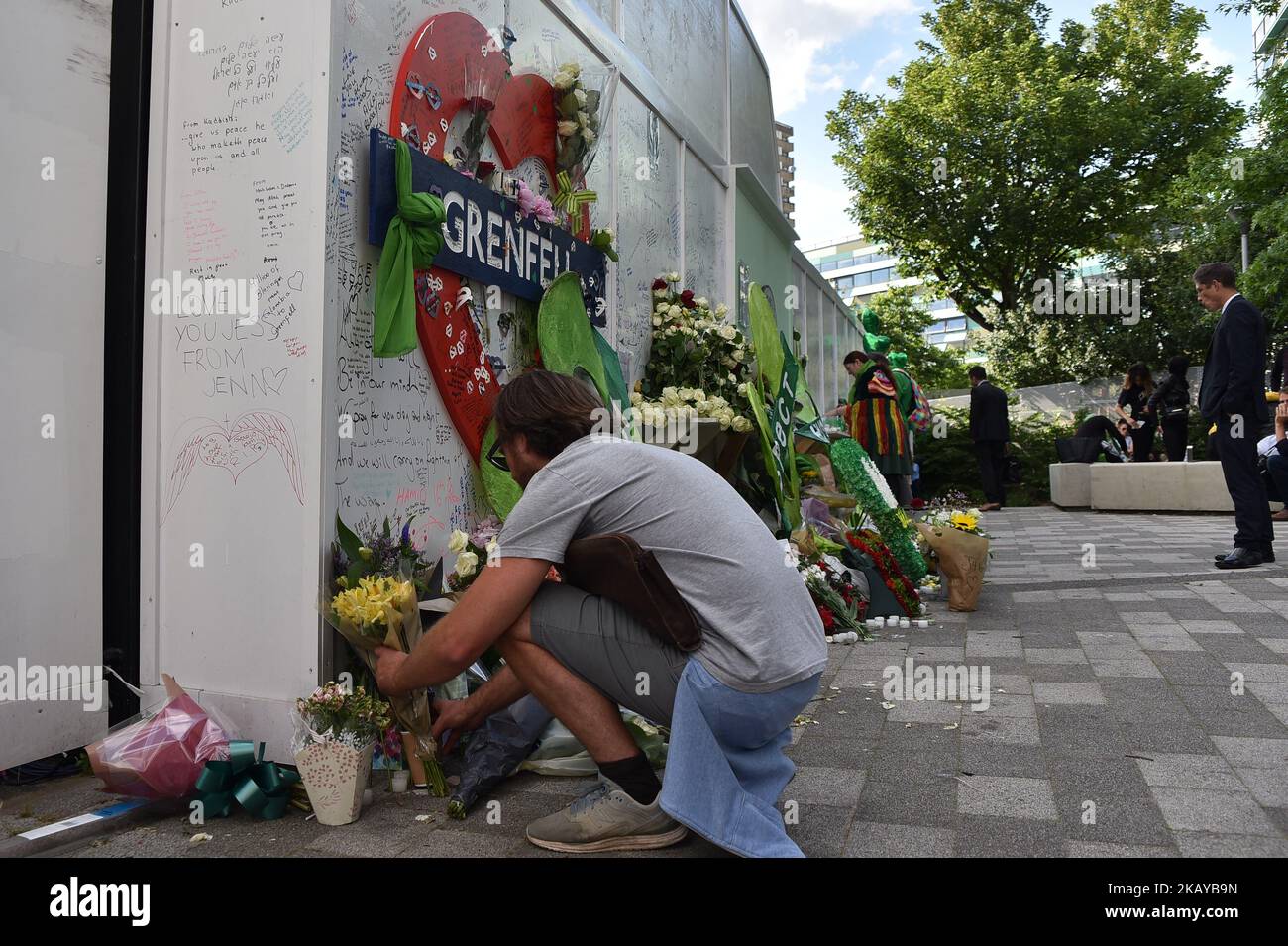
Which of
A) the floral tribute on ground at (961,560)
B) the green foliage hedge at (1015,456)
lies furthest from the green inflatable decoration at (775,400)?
the green foliage hedge at (1015,456)

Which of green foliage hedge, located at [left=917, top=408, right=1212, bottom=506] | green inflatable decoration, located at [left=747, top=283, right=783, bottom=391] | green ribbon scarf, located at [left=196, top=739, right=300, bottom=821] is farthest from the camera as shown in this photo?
green foliage hedge, located at [left=917, top=408, right=1212, bottom=506]

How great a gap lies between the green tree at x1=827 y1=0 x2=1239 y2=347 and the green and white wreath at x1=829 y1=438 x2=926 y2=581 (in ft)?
54.6

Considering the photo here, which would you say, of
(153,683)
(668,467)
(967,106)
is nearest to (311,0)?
(668,467)

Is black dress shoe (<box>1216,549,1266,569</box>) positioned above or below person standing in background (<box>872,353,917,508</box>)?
below

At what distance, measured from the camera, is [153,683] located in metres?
3.49

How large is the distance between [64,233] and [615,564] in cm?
224

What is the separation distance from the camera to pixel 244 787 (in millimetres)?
2887

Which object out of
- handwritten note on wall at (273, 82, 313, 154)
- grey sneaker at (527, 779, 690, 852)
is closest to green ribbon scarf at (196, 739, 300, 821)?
grey sneaker at (527, 779, 690, 852)

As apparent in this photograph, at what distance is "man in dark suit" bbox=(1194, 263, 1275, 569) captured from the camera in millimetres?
6891

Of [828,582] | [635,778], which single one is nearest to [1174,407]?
[828,582]

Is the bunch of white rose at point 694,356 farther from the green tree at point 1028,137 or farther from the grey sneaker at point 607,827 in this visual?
the green tree at point 1028,137

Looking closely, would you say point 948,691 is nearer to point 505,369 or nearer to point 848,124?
point 505,369

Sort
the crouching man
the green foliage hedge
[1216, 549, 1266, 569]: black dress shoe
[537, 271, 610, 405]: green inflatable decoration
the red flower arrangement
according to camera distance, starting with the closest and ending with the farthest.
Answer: the crouching man
[537, 271, 610, 405]: green inflatable decoration
the red flower arrangement
[1216, 549, 1266, 569]: black dress shoe
the green foliage hedge

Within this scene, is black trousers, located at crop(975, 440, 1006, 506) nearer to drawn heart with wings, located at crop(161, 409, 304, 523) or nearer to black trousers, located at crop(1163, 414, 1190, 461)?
black trousers, located at crop(1163, 414, 1190, 461)
